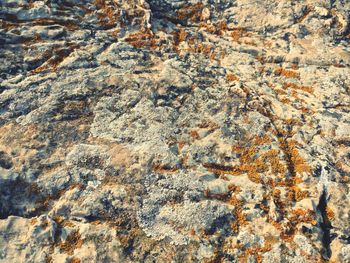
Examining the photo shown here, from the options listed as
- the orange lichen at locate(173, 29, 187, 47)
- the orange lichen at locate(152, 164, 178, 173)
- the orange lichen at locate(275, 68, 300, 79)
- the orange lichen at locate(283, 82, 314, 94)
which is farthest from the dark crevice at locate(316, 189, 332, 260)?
the orange lichen at locate(173, 29, 187, 47)

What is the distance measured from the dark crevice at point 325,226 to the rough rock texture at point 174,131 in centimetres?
2

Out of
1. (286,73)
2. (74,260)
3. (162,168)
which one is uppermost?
(286,73)

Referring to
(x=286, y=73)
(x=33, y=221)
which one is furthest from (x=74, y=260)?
(x=286, y=73)

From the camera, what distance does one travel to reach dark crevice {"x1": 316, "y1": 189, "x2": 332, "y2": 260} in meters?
6.24

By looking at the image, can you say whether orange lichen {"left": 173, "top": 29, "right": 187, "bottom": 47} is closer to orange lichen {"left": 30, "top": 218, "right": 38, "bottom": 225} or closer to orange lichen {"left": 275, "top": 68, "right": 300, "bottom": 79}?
orange lichen {"left": 275, "top": 68, "right": 300, "bottom": 79}

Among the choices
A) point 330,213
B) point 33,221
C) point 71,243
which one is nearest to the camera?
point 71,243

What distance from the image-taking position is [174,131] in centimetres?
771

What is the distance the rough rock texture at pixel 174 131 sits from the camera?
632cm

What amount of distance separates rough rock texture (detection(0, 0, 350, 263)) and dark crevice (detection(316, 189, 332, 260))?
0.02 metres

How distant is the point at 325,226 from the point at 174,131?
3.24 m

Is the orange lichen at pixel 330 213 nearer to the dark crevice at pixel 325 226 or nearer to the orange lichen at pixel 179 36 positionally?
the dark crevice at pixel 325 226

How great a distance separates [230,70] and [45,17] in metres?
4.62

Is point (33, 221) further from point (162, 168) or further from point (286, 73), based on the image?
point (286, 73)

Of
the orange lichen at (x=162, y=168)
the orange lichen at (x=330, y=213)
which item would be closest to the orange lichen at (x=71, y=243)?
the orange lichen at (x=162, y=168)
